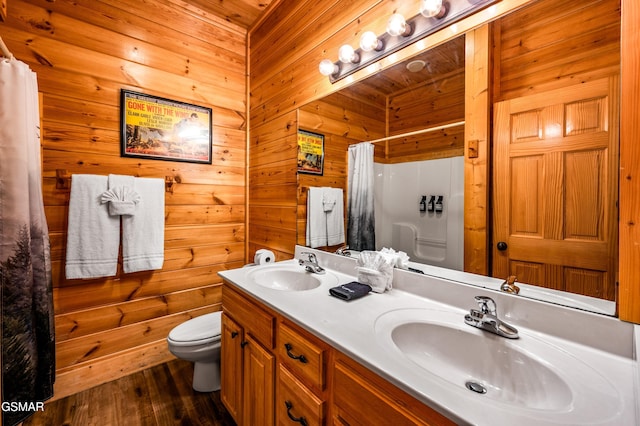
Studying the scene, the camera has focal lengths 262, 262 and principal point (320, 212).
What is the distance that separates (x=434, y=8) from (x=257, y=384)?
1749 millimetres

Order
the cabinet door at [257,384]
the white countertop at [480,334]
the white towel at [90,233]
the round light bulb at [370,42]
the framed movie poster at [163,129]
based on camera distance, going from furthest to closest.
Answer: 1. the framed movie poster at [163,129]
2. the white towel at [90,233]
3. the round light bulb at [370,42]
4. the cabinet door at [257,384]
5. the white countertop at [480,334]

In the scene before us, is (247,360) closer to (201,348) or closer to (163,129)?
(201,348)

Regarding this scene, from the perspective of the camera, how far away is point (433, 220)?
1171 mm

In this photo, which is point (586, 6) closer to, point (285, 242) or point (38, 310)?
point (285, 242)

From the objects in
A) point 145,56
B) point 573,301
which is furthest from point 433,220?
point 145,56

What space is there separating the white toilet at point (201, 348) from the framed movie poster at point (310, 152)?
1.19 meters

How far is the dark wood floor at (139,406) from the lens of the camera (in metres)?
1.47

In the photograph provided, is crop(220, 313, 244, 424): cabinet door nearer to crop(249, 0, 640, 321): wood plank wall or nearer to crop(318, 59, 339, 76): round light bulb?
crop(249, 0, 640, 321): wood plank wall

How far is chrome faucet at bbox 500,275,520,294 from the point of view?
0.89 meters

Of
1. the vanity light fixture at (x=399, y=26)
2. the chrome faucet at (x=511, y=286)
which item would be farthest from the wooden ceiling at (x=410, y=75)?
the chrome faucet at (x=511, y=286)

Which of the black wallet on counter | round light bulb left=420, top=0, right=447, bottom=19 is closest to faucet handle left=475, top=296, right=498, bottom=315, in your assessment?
the black wallet on counter

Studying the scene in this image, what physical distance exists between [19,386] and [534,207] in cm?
235

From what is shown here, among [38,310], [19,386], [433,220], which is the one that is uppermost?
[433,220]

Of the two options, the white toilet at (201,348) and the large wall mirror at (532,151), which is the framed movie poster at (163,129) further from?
the large wall mirror at (532,151)
